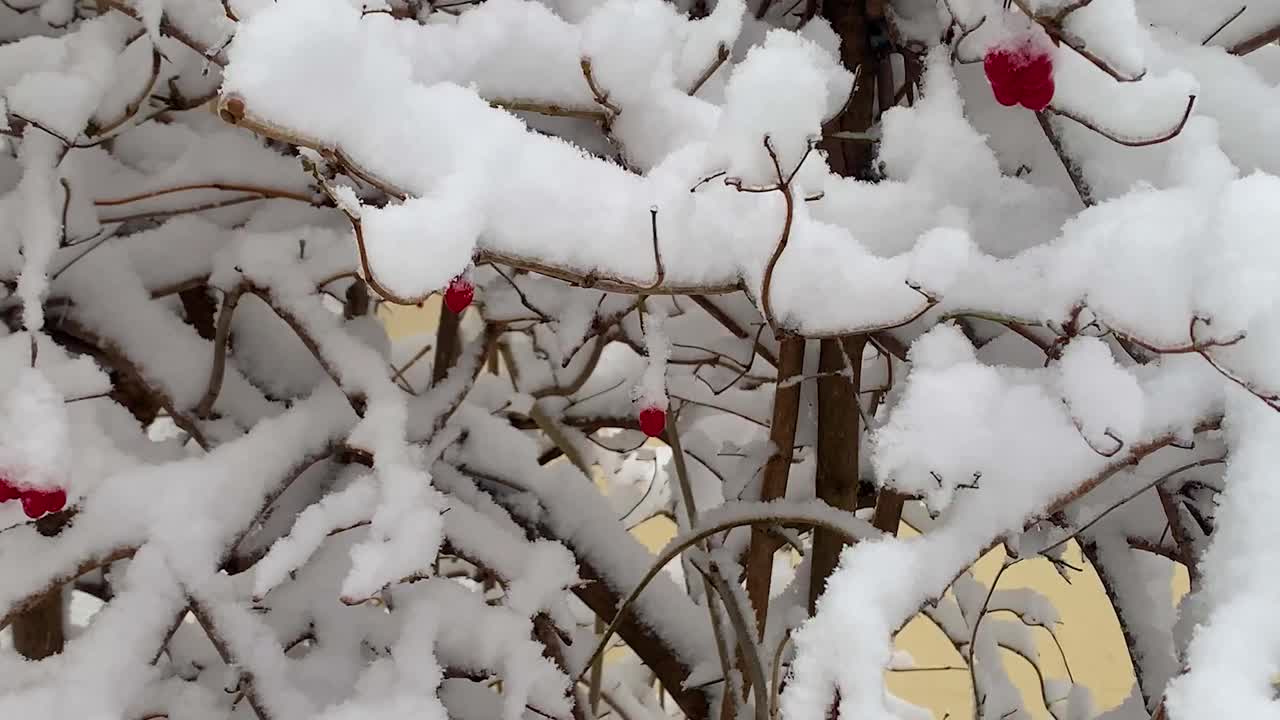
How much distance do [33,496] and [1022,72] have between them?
52cm

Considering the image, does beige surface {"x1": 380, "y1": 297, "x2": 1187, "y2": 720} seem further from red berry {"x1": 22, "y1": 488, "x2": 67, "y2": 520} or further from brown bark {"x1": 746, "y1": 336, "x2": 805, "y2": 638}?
red berry {"x1": 22, "y1": 488, "x2": 67, "y2": 520}

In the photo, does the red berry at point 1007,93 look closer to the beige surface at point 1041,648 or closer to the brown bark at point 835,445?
the brown bark at point 835,445

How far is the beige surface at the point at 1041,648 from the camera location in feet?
4.54

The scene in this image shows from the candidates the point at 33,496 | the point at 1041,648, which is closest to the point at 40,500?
the point at 33,496

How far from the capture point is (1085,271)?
40cm

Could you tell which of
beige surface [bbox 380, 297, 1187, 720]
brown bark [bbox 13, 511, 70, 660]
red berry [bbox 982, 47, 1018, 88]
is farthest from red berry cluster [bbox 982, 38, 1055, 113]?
beige surface [bbox 380, 297, 1187, 720]

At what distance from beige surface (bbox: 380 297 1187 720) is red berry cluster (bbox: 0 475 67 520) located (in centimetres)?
84

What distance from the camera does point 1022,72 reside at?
1.31ft

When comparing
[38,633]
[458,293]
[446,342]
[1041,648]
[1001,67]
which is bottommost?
[1041,648]

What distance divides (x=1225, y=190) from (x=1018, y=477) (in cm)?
14

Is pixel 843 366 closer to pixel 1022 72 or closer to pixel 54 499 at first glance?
pixel 1022 72

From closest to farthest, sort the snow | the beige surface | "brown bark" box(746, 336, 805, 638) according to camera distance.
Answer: the snow, "brown bark" box(746, 336, 805, 638), the beige surface

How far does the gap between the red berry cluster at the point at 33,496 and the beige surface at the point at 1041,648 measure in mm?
842

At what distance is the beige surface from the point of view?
138cm
